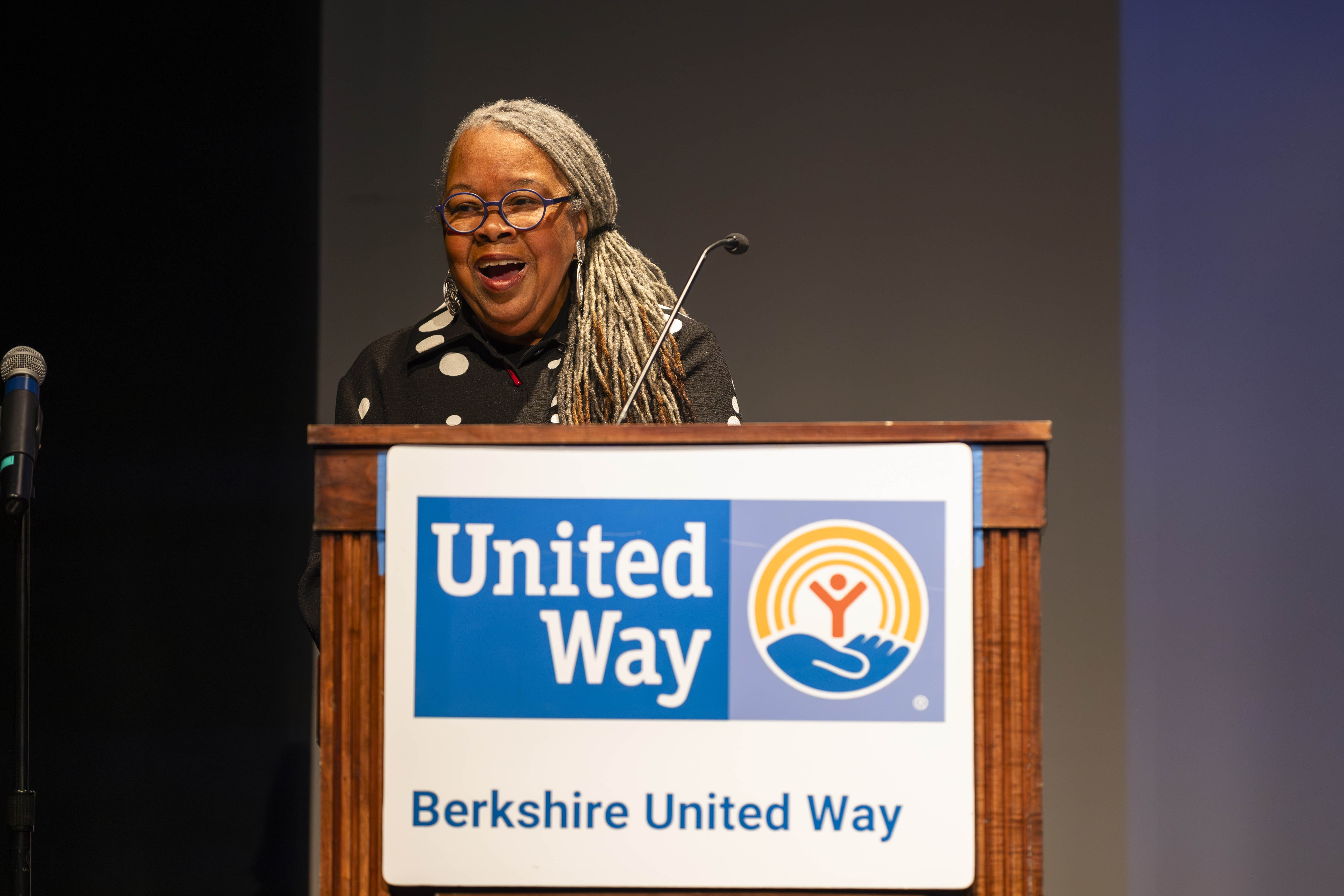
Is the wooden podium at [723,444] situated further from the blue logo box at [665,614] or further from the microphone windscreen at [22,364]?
the microphone windscreen at [22,364]

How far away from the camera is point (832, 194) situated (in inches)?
105

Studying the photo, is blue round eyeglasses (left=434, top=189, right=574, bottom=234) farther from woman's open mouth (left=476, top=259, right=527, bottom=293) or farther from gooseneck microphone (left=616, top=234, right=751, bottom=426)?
gooseneck microphone (left=616, top=234, right=751, bottom=426)

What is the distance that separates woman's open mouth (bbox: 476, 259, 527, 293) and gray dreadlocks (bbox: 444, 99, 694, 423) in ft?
0.28

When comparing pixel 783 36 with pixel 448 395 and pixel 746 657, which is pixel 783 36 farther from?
pixel 746 657

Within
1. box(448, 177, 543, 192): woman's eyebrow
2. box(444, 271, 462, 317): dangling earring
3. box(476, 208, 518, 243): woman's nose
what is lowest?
box(444, 271, 462, 317): dangling earring

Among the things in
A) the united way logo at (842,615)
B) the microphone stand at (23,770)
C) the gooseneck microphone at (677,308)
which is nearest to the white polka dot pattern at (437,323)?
the gooseneck microphone at (677,308)

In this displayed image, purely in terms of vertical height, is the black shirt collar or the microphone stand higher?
the black shirt collar

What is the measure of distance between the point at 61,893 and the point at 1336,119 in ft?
10.1

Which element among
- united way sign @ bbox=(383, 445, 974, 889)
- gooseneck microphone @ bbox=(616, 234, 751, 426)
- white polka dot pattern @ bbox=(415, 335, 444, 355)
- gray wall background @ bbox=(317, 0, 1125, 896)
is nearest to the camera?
united way sign @ bbox=(383, 445, 974, 889)

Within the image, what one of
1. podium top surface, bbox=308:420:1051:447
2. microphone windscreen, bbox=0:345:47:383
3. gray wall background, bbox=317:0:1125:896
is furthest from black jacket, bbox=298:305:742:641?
gray wall background, bbox=317:0:1125:896

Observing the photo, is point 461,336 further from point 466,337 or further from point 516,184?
point 516,184

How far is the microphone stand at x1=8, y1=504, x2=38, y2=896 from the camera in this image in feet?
4.18

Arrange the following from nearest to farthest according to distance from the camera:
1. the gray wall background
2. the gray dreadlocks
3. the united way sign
→ the united way sign, the gray dreadlocks, the gray wall background

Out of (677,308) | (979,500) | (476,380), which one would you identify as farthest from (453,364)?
(979,500)
